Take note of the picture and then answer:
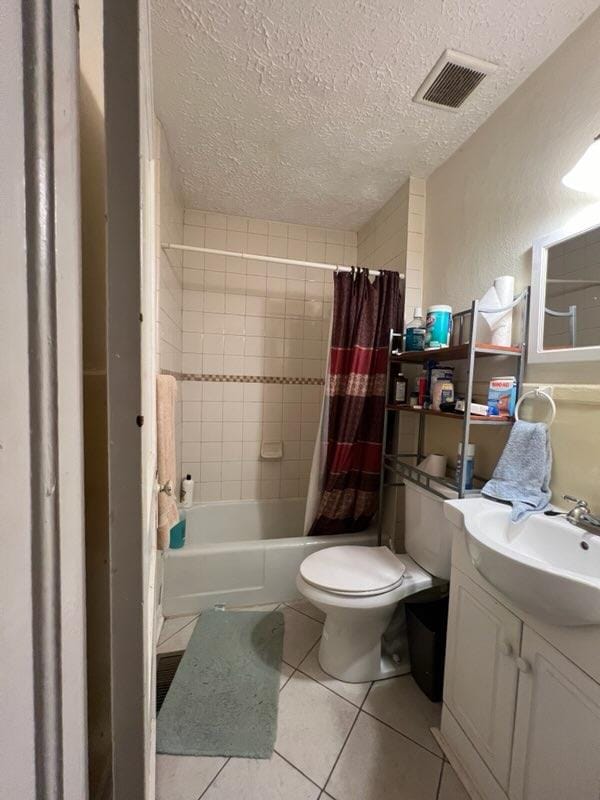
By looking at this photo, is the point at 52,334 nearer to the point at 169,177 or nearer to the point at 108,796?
the point at 108,796

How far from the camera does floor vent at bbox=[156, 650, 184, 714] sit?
1.29 metres

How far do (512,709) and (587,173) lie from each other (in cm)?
148

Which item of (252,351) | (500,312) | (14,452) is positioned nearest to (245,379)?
(252,351)

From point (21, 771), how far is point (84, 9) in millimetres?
774

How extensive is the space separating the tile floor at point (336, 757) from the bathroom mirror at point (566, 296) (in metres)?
1.37

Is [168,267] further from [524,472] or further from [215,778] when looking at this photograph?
[215,778]

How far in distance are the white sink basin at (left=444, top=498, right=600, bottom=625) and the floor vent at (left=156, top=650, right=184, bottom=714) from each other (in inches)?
50.6

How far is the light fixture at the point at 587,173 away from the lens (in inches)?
36.4

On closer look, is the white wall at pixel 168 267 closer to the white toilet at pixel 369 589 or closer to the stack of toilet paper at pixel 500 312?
the white toilet at pixel 369 589

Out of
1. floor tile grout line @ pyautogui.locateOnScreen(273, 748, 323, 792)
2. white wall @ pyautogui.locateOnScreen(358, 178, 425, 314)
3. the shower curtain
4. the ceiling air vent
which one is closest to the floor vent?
floor tile grout line @ pyautogui.locateOnScreen(273, 748, 323, 792)

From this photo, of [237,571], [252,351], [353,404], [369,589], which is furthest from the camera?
[252,351]

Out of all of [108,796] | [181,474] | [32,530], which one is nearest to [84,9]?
[32,530]

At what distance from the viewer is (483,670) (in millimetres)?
945

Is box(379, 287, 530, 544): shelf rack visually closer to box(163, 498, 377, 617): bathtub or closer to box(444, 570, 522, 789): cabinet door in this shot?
box(444, 570, 522, 789): cabinet door
